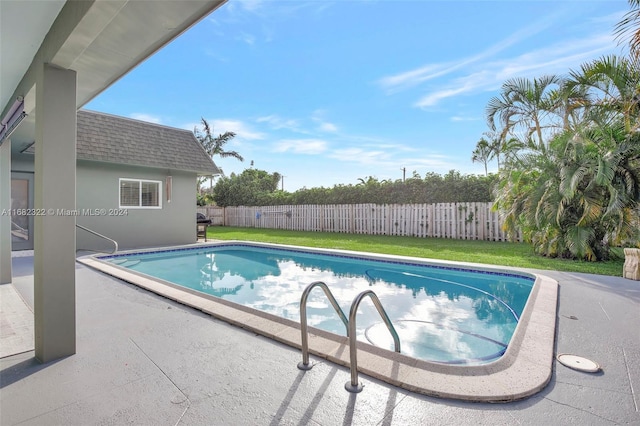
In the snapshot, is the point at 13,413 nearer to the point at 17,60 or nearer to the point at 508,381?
the point at 17,60

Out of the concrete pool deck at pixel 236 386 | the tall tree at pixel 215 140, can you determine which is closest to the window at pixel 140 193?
the concrete pool deck at pixel 236 386

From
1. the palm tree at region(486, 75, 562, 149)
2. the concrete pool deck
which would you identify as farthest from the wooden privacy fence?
the concrete pool deck

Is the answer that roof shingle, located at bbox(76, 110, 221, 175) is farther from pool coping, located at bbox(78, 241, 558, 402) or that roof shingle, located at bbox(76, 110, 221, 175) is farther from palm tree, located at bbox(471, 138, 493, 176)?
palm tree, located at bbox(471, 138, 493, 176)

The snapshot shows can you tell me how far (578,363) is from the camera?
2693 millimetres

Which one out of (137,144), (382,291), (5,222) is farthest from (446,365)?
(137,144)

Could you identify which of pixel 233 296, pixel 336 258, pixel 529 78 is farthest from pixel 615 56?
pixel 233 296

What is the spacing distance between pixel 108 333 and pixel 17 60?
2.83m

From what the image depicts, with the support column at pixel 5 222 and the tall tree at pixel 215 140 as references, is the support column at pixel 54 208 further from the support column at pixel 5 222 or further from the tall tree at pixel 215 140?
the tall tree at pixel 215 140

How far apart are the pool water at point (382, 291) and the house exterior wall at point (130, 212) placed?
144 centimetres

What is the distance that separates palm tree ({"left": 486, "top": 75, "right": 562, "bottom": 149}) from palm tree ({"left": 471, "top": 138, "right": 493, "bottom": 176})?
24.0 feet

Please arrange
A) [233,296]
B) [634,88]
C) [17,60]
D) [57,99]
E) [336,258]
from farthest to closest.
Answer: [336,258], [634,88], [233,296], [17,60], [57,99]

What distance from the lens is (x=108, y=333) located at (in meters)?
3.32

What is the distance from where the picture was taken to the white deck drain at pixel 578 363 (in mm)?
2595

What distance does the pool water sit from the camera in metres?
4.10
